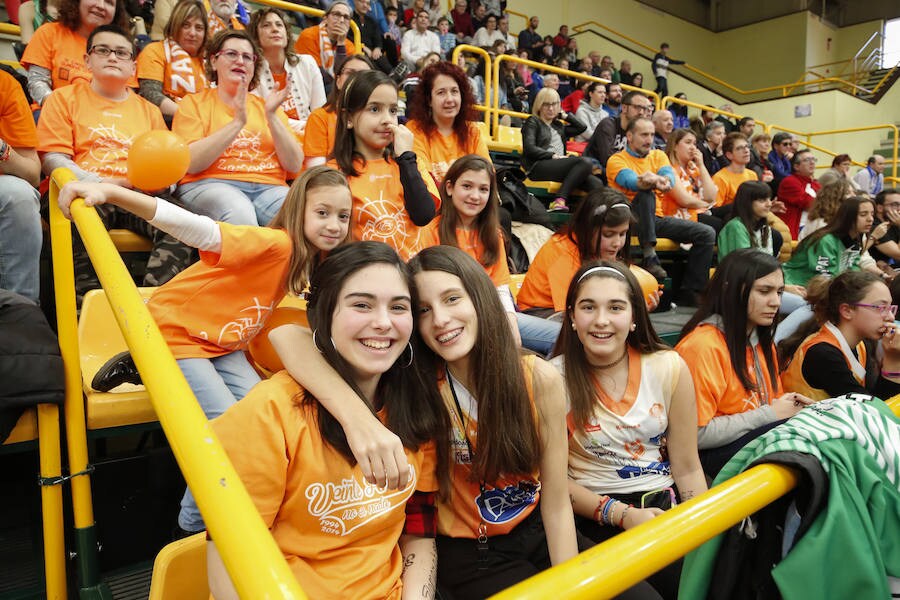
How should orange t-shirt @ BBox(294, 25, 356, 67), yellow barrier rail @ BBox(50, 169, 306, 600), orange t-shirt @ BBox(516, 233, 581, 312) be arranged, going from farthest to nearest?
orange t-shirt @ BBox(294, 25, 356, 67)
orange t-shirt @ BBox(516, 233, 581, 312)
yellow barrier rail @ BBox(50, 169, 306, 600)

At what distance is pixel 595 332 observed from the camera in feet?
6.34

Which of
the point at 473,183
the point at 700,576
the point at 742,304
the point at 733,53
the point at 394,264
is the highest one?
the point at 733,53

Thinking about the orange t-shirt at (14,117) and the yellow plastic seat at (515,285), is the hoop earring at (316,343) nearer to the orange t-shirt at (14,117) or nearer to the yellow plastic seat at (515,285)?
the orange t-shirt at (14,117)

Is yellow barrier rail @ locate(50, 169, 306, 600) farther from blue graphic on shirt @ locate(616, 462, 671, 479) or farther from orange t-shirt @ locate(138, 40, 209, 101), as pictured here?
orange t-shirt @ locate(138, 40, 209, 101)

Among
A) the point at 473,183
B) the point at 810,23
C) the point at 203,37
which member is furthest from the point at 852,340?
the point at 810,23

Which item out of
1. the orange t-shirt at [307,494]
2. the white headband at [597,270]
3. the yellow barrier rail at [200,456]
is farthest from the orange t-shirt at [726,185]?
the yellow barrier rail at [200,456]

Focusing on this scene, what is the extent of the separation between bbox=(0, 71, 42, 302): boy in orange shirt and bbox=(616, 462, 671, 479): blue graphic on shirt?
2154mm

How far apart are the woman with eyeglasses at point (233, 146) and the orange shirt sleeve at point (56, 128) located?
44 centimetres

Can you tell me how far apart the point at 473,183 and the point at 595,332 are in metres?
1.14

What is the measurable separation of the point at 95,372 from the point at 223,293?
52 centimetres

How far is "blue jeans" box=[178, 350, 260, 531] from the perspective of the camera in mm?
1599

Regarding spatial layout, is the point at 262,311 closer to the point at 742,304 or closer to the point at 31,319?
the point at 31,319

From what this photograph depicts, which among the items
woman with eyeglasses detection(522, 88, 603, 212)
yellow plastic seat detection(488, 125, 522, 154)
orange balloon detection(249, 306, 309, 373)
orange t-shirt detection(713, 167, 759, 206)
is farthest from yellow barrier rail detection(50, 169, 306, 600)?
orange t-shirt detection(713, 167, 759, 206)

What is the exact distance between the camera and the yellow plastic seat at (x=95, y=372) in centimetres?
169
